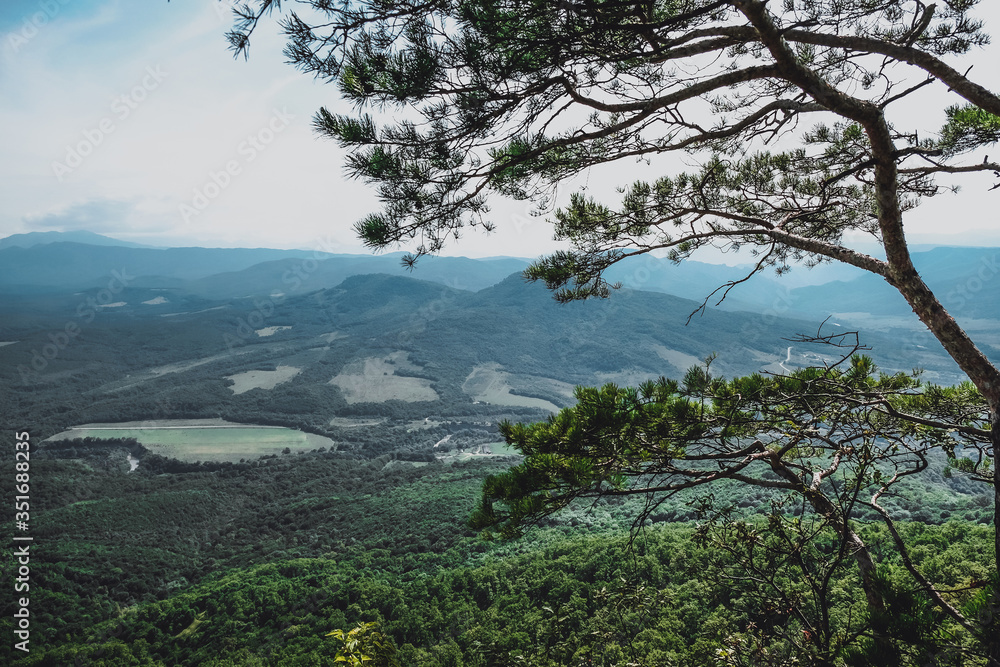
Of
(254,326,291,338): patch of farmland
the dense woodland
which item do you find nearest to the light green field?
the dense woodland

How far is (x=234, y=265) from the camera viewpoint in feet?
575

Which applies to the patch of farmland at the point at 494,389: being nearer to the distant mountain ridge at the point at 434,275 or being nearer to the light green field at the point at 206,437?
the light green field at the point at 206,437

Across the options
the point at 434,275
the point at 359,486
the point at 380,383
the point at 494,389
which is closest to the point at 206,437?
the point at 380,383

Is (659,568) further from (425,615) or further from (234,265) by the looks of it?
(234,265)

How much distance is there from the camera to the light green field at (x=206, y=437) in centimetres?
4041

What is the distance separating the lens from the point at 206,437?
148ft

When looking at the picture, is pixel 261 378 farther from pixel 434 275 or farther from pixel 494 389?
pixel 434 275

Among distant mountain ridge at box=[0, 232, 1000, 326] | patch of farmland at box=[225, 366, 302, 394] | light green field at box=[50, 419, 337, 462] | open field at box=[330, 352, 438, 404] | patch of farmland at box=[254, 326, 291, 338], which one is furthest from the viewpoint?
distant mountain ridge at box=[0, 232, 1000, 326]

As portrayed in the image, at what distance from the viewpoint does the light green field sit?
4041 centimetres

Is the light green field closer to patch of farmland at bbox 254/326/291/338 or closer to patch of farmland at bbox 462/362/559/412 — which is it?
patch of farmland at bbox 462/362/559/412

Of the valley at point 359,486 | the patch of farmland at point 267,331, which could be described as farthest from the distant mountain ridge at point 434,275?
the patch of farmland at point 267,331

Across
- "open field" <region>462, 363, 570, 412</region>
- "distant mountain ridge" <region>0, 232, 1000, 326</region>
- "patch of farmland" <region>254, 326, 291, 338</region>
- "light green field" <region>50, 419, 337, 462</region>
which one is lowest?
"light green field" <region>50, 419, 337, 462</region>

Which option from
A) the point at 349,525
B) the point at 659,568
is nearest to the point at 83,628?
the point at 349,525

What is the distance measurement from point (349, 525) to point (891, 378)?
1072 inches
